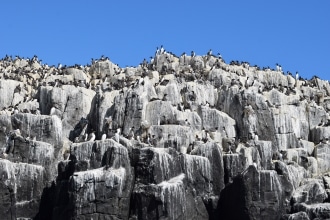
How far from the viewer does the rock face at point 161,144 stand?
46875 millimetres

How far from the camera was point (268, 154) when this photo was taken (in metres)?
54.8

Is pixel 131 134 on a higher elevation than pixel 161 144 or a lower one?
higher

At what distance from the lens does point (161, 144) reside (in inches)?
2130

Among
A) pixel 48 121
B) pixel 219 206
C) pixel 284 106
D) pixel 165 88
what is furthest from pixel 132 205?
pixel 284 106

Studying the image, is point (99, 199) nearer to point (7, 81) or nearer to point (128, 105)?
point (128, 105)

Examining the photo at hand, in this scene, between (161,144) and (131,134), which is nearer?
(161,144)

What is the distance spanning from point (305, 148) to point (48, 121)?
21.2 m

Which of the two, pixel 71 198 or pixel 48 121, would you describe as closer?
pixel 71 198

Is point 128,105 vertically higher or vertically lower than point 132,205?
higher

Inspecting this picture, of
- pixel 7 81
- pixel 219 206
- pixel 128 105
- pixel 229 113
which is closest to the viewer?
pixel 219 206

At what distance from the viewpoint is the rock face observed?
1845 inches

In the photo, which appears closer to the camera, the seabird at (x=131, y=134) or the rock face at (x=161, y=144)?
the rock face at (x=161, y=144)

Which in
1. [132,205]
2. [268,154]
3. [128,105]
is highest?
[128,105]

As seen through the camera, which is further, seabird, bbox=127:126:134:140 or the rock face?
seabird, bbox=127:126:134:140
